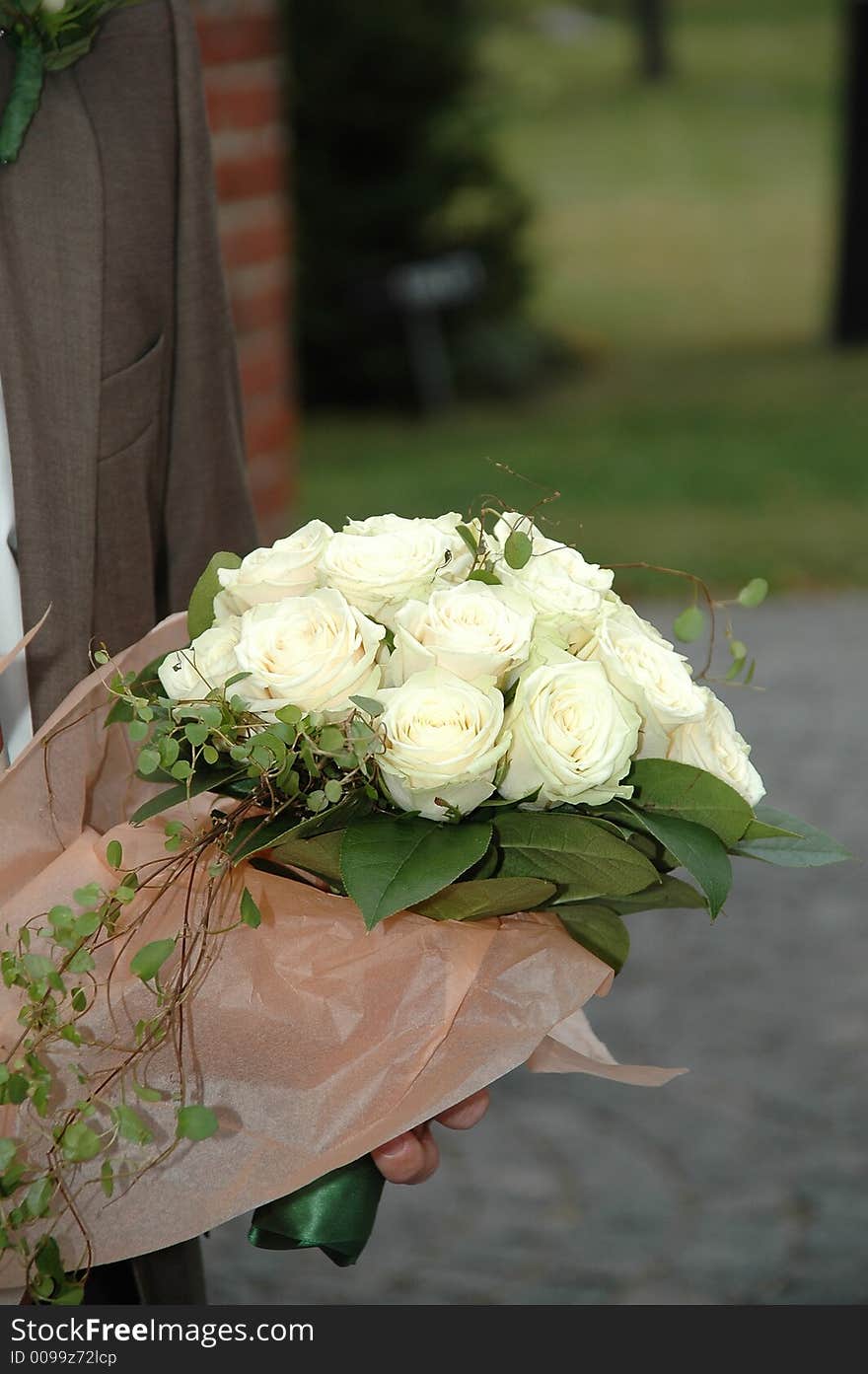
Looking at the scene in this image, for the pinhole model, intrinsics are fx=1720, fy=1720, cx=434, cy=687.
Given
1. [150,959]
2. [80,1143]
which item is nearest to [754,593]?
[150,959]

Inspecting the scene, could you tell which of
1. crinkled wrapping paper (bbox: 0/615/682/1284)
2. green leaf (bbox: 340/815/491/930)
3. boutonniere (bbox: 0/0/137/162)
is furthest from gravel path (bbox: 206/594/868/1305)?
boutonniere (bbox: 0/0/137/162)

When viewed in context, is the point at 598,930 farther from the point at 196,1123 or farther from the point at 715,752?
the point at 196,1123

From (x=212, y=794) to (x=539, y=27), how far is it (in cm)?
2342

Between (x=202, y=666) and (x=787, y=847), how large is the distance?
57cm

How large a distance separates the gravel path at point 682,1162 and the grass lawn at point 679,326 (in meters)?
1.41

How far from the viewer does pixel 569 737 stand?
4.61ft

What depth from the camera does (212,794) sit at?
1.57 m

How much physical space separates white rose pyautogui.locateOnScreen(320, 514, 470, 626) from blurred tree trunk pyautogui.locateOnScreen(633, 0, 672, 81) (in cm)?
2321

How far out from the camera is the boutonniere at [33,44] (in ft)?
5.90

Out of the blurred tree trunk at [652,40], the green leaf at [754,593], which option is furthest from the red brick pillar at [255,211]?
the blurred tree trunk at [652,40]

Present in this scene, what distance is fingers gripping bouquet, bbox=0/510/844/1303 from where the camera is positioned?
1.42 meters

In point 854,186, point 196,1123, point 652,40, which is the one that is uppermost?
point 196,1123

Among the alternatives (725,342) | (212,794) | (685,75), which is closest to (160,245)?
(212,794)

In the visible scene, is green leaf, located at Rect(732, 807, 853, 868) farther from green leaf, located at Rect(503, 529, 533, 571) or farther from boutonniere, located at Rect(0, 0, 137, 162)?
boutonniere, located at Rect(0, 0, 137, 162)
